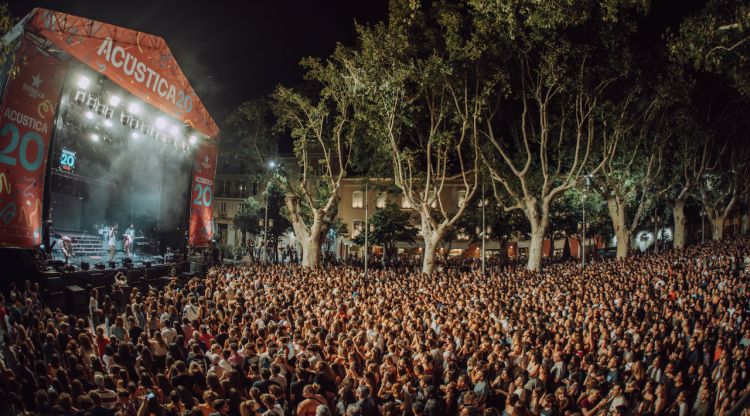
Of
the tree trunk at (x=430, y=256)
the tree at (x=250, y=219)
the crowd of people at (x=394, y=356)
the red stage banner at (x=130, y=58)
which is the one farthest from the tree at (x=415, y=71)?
the tree at (x=250, y=219)

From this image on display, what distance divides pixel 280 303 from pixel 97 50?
383 inches

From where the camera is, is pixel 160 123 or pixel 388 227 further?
pixel 388 227

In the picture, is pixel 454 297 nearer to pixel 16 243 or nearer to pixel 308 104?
pixel 16 243

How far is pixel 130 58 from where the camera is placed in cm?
1661

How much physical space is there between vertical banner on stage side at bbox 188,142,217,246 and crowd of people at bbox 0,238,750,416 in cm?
891

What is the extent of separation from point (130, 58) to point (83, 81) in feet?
5.79

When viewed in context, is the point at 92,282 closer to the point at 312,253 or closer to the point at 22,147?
the point at 22,147

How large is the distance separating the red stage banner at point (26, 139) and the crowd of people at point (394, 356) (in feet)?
6.36

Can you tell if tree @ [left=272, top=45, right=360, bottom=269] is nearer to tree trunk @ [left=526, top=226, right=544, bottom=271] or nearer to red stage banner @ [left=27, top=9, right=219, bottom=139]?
red stage banner @ [left=27, top=9, right=219, bottom=139]

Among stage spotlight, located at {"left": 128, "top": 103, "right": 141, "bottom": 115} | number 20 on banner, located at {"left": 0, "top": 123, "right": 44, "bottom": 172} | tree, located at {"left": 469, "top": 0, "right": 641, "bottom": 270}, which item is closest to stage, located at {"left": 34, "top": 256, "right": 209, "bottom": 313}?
number 20 on banner, located at {"left": 0, "top": 123, "right": 44, "bottom": 172}

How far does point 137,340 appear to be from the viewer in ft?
31.6

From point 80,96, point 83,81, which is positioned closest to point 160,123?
point 80,96

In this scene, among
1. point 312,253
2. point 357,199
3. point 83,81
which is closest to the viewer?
point 83,81

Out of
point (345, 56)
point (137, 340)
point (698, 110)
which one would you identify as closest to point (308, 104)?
point (345, 56)
